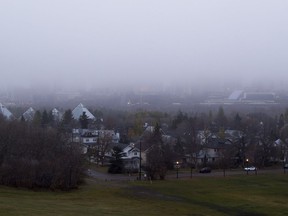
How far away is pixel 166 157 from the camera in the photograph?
4672 cm

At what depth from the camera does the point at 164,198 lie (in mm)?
28766

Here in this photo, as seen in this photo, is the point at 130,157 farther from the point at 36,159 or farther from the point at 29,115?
the point at 29,115

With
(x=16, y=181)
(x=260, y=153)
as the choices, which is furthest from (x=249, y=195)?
(x=260, y=153)

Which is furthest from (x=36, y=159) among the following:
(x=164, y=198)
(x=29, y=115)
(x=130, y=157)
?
(x=29, y=115)

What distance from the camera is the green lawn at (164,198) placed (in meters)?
21.0

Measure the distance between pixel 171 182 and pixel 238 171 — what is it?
11964 millimetres

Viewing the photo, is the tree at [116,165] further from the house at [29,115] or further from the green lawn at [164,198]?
the house at [29,115]

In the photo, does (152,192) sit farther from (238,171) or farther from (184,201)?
(238,171)

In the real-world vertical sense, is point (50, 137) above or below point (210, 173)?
above

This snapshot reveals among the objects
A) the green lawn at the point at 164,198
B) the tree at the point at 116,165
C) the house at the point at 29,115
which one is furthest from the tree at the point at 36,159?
the house at the point at 29,115

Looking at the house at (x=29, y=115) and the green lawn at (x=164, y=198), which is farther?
the house at (x=29, y=115)

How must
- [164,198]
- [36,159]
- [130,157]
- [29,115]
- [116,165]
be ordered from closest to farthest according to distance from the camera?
[164,198]
[36,159]
[116,165]
[130,157]
[29,115]

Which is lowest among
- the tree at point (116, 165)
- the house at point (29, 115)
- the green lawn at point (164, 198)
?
the green lawn at point (164, 198)

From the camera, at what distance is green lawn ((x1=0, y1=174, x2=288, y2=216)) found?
21.0 m
